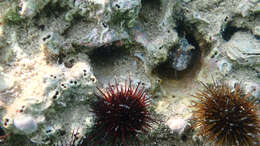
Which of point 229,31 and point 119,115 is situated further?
point 229,31

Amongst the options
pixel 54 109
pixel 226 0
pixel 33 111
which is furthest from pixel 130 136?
pixel 226 0

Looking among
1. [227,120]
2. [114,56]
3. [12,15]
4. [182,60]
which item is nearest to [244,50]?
[182,60]

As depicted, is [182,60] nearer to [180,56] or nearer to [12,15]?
[180,56]

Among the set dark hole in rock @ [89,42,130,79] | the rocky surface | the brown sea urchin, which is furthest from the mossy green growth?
the brown sea urchin

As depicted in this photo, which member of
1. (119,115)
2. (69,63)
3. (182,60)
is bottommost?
(119,115)

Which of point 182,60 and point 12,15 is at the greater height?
point 12,15

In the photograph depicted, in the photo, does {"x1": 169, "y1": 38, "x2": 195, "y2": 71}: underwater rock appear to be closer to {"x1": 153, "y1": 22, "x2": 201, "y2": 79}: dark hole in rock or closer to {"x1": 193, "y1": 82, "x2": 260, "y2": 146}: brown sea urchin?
{"x1": 153, "y1": 22, "x2": 201, "y2": 79}: dark hole in rock
